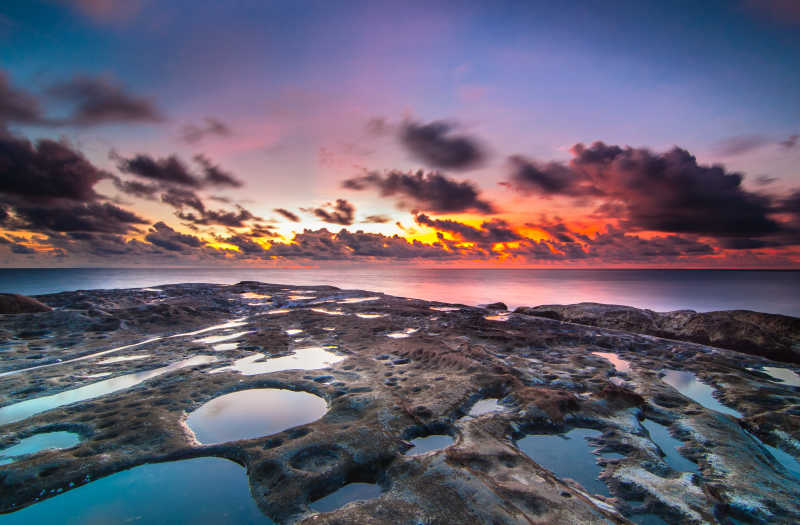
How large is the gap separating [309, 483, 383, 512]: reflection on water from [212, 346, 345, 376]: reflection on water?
16.9 ft

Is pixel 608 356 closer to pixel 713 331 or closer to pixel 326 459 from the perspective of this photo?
pixel 713 331

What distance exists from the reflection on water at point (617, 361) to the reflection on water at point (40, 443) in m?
12.5

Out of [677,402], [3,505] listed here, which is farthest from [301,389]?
[677,402]

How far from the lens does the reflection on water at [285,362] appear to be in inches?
358

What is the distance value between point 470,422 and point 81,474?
582 centimetres

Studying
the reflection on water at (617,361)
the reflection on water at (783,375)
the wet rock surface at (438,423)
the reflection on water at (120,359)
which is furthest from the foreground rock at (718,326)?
the reflection on water at (120,359)

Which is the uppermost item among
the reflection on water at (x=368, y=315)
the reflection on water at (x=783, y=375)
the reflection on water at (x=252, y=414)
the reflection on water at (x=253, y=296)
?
the reflection on water at (x=253, y=296)

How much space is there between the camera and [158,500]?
3.99 metres

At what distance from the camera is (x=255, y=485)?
4.21 m

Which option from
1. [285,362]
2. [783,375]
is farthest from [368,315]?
[783,375]

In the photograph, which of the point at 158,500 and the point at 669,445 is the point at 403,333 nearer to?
the point at 669,445

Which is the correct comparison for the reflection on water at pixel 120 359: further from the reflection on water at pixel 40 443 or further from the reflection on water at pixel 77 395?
the reflection on water at pixel 40 443

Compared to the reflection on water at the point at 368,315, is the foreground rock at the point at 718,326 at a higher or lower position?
higher

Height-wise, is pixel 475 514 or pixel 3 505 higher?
pixel 475 514
